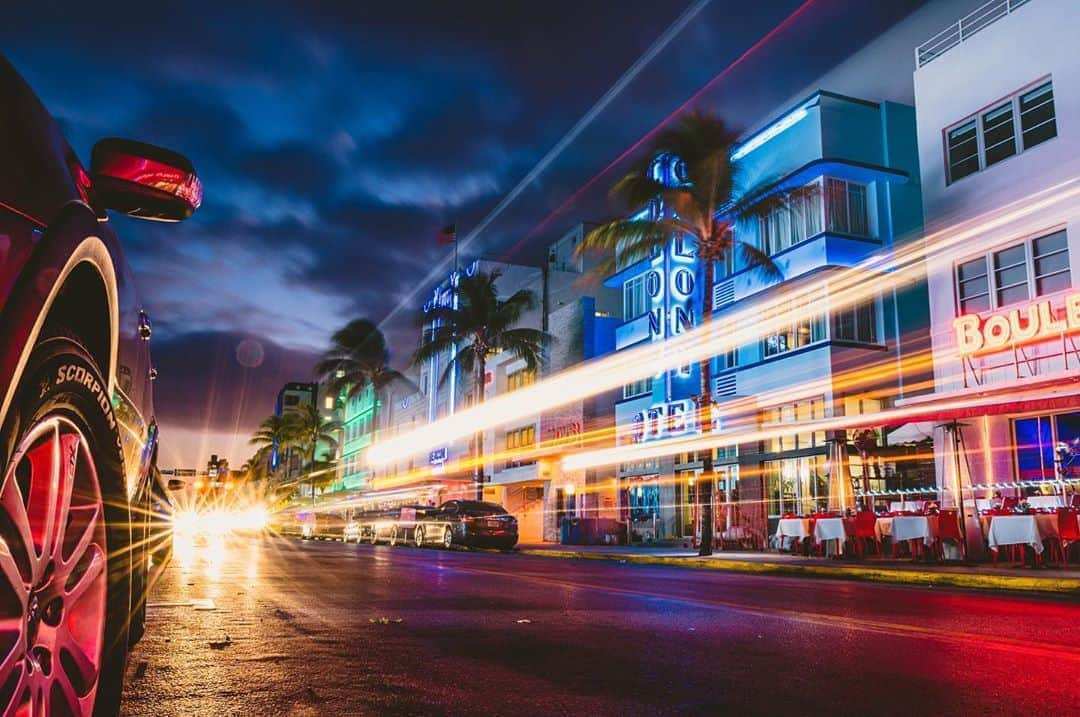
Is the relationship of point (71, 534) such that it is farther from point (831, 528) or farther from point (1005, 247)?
point (1005, 247)

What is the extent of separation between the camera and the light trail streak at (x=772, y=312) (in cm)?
1888

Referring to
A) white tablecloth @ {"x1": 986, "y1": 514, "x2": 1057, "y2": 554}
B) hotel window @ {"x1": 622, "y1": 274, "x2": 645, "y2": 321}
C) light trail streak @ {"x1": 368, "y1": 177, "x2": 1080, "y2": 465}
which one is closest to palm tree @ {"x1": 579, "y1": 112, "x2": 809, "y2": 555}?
light trail streak @ {"x1": 368, "y1": 177, "x2": 1080, "y2": 465}

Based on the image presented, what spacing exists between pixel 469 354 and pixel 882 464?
65.2 ft

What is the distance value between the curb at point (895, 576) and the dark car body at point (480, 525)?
24.1 ft

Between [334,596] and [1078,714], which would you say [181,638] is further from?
[1078,714]

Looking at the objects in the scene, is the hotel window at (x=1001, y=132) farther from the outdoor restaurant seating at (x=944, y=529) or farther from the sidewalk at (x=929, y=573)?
the sidewalk at (x=929, y=573)

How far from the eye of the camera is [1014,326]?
17.2m

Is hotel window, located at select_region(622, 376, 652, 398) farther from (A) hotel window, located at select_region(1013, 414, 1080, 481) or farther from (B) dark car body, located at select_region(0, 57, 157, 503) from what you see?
(B) dark car body, located at select_region(0, 57, 157, 503)

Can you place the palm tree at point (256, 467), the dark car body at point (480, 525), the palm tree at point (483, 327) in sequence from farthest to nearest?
the palm tree at point (256, 467) < the palm tree at point (483, 327) < the dark car body at point (480, 525)

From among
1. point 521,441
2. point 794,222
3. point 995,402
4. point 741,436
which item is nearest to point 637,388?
point 794,222

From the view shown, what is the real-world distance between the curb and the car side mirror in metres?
11.8

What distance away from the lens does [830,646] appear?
5.77m

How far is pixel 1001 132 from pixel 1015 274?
3.33 m

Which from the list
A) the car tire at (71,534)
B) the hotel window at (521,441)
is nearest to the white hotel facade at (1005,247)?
the car tire at (71,534)
